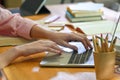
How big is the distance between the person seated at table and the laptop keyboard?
5 centimetres

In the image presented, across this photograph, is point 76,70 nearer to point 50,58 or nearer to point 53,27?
point 50,58

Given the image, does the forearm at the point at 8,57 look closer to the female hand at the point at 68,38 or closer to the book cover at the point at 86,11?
the female hand at the point at 68,38

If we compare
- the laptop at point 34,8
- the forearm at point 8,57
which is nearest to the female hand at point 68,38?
the forearm at point 8,57

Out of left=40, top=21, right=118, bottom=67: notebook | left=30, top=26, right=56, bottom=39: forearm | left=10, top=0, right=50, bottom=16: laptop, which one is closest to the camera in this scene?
left=40, top=21, right=118, bottom=67: notebook

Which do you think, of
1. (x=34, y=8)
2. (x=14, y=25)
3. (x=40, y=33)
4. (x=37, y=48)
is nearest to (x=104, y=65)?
(x=37, y=48)

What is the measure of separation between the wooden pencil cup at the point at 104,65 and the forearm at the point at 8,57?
1.25 feet

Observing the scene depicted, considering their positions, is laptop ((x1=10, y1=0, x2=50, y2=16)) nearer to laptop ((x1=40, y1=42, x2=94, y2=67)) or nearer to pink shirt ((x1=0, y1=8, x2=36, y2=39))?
pink shirt ((x1=0, y1=8, x2=36, y2=39))

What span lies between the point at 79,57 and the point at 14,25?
20.1 inches

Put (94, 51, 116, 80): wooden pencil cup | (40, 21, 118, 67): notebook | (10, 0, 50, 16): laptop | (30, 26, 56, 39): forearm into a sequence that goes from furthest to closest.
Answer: (10, 0, 50, 16): laptop, (30, 26, 56, 39): forearm, (40, 21, 118, 67): notebook, (94, 51, 116, 80): wooden pencil cup

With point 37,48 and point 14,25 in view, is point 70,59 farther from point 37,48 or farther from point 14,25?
point 14,25

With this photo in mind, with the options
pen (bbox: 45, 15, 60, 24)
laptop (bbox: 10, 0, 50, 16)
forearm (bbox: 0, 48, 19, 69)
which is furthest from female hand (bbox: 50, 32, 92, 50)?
laptop (bbox: 10, 0, 50, 16)

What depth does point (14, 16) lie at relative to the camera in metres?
1.55

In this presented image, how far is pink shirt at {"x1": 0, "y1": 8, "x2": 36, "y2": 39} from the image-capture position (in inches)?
58.0

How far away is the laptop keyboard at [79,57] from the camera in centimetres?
112
